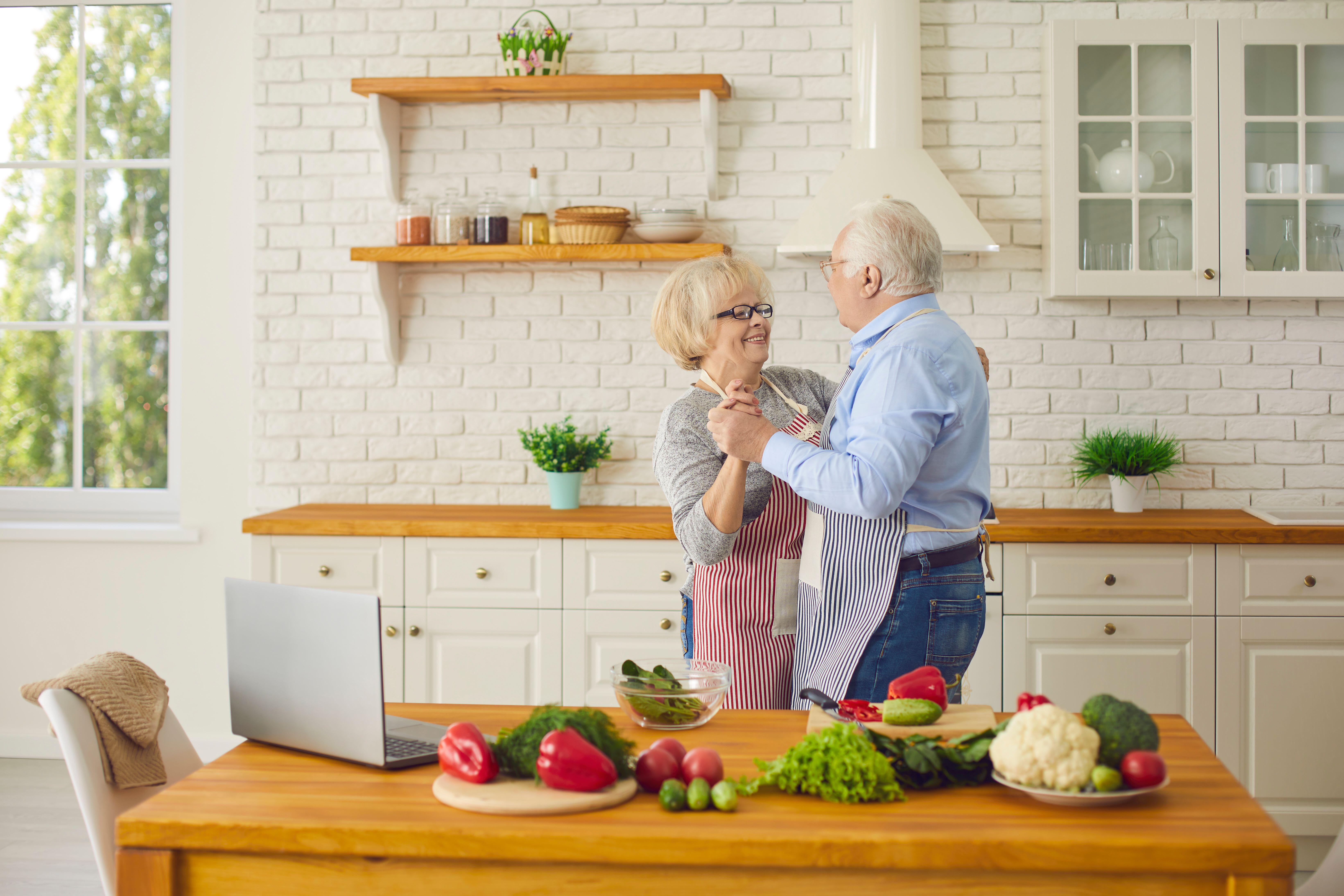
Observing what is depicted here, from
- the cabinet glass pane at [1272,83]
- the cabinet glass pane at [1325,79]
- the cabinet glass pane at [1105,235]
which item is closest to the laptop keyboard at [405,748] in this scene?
the cabinet glass pane at [1105,235]

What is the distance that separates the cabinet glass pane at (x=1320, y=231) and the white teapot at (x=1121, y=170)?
18.1 inches

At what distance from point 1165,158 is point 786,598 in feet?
7.35

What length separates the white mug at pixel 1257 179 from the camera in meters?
3.34

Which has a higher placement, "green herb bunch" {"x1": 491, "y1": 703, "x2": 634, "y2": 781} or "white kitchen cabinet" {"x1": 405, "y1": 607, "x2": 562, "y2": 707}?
"green herb bunch" {"x1": 491, "y1": 703, "x2": 634, "y2": 781}

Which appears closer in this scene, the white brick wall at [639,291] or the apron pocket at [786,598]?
the apron pocket at [786,598]

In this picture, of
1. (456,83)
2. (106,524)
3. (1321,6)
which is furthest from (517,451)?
(1321,6)

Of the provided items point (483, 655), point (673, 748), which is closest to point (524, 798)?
point (673, 748)

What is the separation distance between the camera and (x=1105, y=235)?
3402mm

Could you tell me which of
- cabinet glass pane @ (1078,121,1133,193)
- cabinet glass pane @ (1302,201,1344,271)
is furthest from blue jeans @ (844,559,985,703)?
cabinet glass pane @ (1302,201,1344,271)

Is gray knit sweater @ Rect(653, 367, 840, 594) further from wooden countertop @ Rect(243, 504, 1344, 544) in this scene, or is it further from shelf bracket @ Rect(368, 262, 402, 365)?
shelf bracket @ Rect(368, 262, 402, 365)

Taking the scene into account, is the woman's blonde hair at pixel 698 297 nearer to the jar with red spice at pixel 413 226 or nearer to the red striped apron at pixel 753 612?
the red striped apron at pixel 753 612

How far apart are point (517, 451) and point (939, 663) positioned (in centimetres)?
216

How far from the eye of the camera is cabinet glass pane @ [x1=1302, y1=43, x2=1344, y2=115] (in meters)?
3.33

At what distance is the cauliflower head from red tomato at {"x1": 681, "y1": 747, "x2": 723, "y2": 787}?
344 mm
